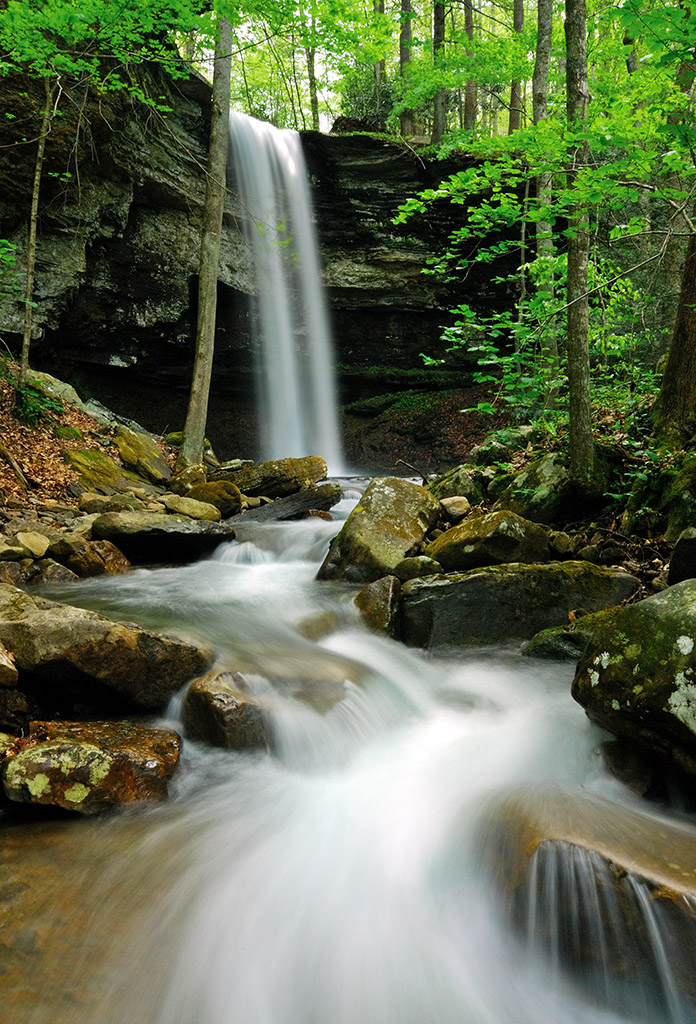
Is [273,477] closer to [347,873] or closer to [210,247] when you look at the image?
[210,247]

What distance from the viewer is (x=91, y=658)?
10.2ft

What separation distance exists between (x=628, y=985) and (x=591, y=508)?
4.03 m

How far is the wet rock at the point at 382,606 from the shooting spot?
15.2 feet

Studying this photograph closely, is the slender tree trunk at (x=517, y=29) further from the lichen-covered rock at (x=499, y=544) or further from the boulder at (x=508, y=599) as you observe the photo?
the boulder at (x=508, y=599)

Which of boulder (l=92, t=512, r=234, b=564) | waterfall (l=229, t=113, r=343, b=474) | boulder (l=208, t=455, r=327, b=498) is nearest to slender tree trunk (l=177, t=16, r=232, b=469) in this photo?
boulder (l=208, t=455, r=327, b=498)

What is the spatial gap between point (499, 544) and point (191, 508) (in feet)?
15.1

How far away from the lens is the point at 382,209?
51.6 feet

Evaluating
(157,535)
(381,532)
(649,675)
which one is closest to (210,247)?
(157,535)

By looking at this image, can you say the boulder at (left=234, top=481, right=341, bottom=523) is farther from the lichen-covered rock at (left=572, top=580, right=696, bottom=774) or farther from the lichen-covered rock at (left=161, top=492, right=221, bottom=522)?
the lichen-covered rock at (left=572, top=580, right=696, bottom=774)

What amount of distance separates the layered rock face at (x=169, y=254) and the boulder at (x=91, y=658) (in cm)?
926

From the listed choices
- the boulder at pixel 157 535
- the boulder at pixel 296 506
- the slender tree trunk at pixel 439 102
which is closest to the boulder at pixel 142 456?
the boulder at pixel 296 506

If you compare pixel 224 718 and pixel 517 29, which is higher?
pixel 517 29

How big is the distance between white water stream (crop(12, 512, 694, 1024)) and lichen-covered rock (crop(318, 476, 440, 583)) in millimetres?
1524

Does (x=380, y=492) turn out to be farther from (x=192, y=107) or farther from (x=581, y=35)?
(x=192, y=107)
